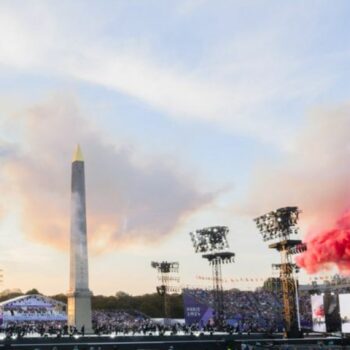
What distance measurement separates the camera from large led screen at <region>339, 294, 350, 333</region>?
57.0m

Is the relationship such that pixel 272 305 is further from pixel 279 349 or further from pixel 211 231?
pixel 279 349

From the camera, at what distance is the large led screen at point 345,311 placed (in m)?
57.0

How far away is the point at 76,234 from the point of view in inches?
2117

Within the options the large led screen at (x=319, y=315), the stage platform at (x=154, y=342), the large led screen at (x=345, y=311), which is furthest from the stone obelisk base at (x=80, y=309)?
the large led screen at (x=345, y=311)

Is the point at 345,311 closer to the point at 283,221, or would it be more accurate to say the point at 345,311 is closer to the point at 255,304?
the point at 283,221

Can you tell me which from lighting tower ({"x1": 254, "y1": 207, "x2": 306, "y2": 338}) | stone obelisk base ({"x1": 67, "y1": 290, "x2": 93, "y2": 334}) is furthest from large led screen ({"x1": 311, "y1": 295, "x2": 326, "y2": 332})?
stone obelisk base ({"x1": 67, "y1": 290, "x2": 93, "y2": 334})

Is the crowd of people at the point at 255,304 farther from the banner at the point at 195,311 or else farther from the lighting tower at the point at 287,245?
the lighting tower at the point at 287,245

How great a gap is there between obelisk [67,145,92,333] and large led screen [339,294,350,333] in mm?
24025

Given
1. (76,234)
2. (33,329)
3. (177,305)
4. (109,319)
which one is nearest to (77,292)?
(76,234)

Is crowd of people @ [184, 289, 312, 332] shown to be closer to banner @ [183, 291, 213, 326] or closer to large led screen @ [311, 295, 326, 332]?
banner @ [183, 291, 213, 326]

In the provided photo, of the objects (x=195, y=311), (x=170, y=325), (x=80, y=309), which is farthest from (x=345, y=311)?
(x=170, y=325)

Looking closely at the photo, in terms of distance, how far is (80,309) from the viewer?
177 feet

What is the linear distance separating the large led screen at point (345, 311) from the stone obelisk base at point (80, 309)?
23978mm

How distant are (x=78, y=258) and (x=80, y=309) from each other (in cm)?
473
